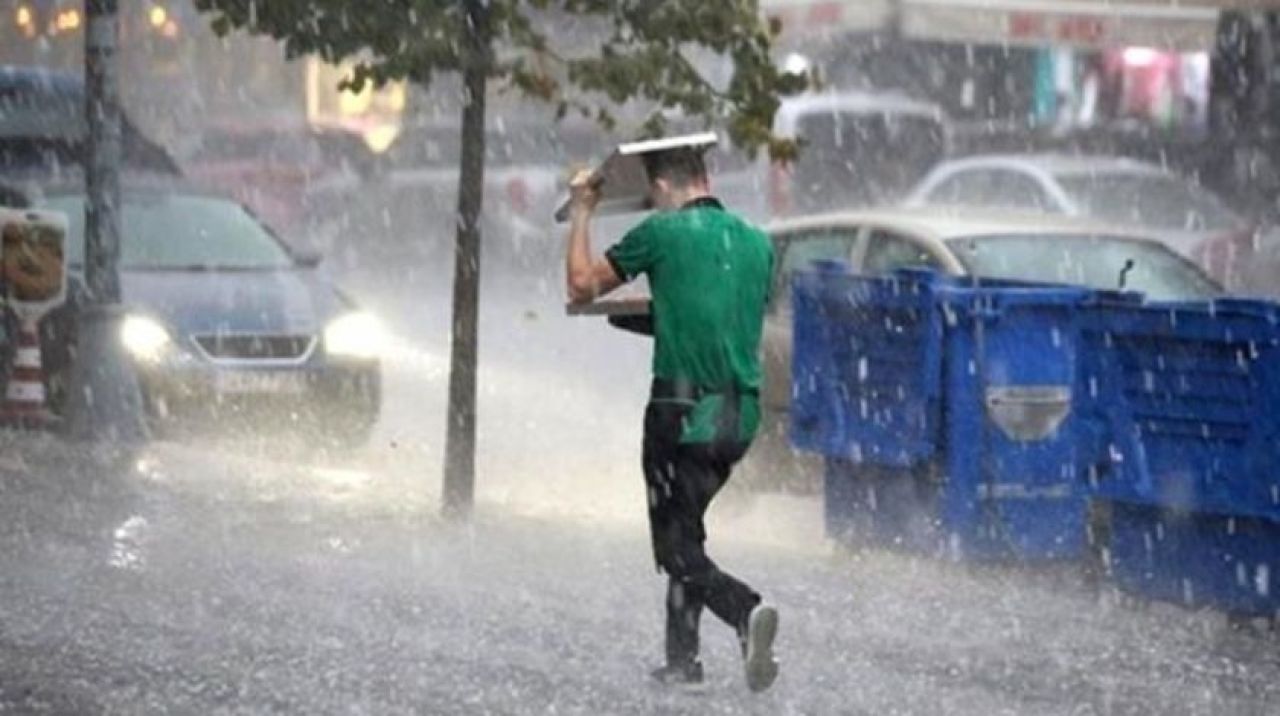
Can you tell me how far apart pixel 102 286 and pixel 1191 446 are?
21.8ft

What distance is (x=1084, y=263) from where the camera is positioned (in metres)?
16.1

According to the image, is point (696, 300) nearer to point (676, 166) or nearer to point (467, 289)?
point (676, 166)

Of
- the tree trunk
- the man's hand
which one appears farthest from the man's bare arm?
the tree trunk

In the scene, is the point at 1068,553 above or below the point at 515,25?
below

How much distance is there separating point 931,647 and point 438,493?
5058 millimetres

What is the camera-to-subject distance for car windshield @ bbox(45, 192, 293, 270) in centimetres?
1930

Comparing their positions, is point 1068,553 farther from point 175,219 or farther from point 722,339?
point 175,219

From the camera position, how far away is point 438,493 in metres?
16.8

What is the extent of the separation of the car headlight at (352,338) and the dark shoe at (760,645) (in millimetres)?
8292

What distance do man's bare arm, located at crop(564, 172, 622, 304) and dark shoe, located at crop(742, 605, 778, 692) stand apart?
3.37ft

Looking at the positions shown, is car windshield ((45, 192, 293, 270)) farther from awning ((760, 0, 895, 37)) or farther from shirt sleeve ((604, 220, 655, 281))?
awning ((760, 0, 895, 37))

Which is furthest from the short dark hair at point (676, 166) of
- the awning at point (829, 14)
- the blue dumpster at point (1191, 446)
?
the awning at point (829, 14)

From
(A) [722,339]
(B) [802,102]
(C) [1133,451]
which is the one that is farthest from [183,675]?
(B) [802,102]

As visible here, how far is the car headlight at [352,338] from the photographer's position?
1873cm
